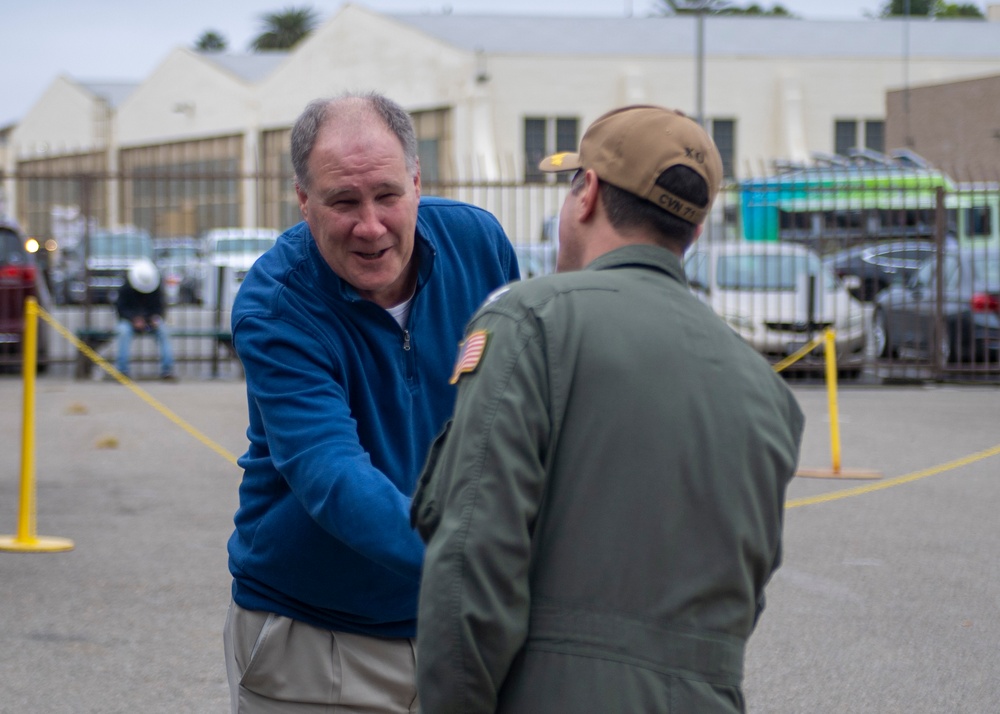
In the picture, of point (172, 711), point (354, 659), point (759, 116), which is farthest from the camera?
point (759, 116)

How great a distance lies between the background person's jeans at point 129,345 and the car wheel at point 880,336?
8.58 metres

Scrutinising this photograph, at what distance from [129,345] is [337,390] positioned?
1310 centimetres

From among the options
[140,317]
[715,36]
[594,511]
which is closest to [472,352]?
[594,511]

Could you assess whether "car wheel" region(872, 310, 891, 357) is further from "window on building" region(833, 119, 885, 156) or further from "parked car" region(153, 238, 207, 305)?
"window on building" region(833, 119, 885, 156)

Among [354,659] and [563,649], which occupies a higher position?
[563,649]

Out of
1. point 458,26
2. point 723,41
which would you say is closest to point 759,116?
point 723,41

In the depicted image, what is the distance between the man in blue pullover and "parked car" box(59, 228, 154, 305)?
52.2 ft

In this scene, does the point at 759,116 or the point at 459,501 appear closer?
the point at 459,501

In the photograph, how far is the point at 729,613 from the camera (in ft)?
5.60

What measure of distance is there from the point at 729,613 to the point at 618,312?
0.45 m

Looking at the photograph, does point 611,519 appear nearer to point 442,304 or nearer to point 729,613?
point 729,613

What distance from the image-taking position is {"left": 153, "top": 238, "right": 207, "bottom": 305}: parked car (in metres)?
21.7

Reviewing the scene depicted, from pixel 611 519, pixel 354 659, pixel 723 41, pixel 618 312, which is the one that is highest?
pixel 723 41

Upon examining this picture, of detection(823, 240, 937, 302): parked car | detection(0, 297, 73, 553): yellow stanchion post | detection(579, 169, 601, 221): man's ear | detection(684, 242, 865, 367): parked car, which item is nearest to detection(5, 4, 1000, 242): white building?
detection(823, 240, 937, 302): parked car
